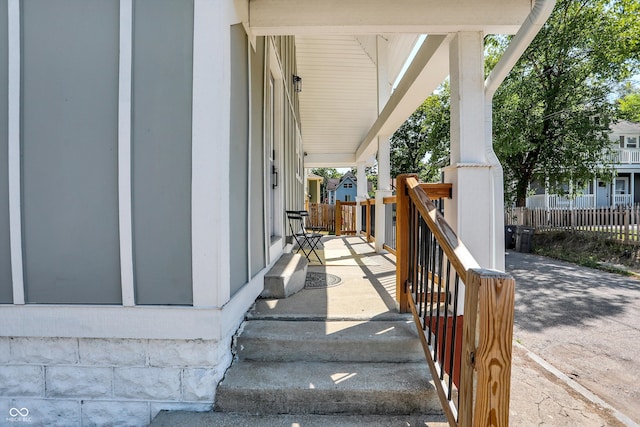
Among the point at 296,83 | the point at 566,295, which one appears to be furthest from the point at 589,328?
the point at 296,83

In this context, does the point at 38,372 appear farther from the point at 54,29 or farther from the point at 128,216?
the point at 54,29

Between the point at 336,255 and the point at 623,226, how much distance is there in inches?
298

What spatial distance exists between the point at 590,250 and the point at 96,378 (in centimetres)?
1072

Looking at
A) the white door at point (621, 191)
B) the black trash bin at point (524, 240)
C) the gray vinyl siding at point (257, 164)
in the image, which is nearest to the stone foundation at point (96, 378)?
the gray vinyl siding at point (257, 164)

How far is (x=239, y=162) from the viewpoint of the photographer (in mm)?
2270

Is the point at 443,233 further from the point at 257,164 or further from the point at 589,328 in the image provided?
the point at 589,328

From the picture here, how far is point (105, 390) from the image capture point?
194cm

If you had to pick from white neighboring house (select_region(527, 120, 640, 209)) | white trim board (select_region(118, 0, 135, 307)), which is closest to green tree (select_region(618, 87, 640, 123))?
white neighboring house (select_region(527, 120, 640, 209))

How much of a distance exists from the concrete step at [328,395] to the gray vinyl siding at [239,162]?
57 centimetres

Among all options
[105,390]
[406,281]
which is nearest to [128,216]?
[105,390]

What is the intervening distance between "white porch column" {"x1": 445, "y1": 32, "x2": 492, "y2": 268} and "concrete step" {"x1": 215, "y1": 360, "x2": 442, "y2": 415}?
1.07 m

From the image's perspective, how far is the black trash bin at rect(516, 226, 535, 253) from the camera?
1030cm

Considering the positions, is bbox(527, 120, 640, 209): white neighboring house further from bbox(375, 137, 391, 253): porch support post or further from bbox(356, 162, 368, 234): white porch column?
bbox(375, 137, 391, 253): porch support post

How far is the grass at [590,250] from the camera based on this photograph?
7473 mm
